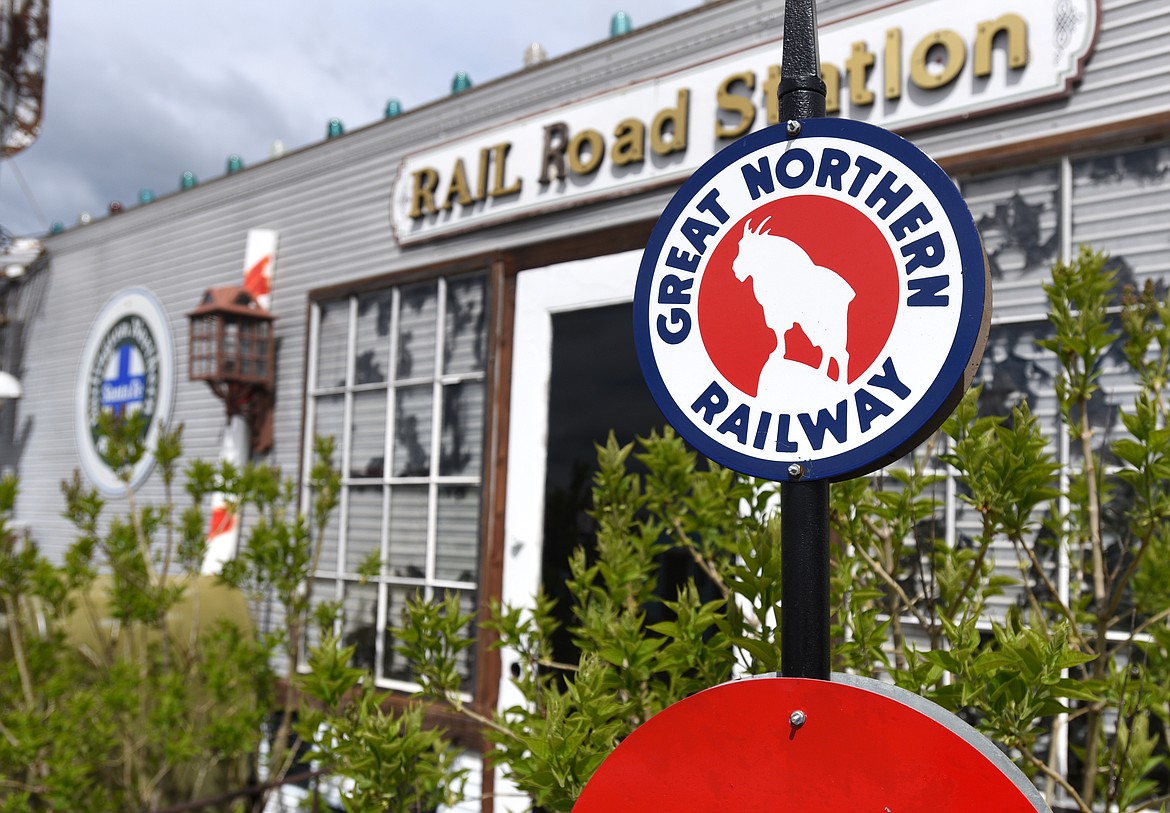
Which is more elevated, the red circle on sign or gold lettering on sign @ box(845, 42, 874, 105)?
gold lettering on sign @ box(845, 42, 874, 105)

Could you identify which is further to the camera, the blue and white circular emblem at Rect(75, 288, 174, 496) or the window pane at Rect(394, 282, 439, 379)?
the blue and white circular emblem at Rect(75, 288, 174, 496)

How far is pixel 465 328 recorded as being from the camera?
196 inches

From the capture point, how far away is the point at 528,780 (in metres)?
1.53

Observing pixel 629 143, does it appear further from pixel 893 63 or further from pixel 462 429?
pixel 462 429

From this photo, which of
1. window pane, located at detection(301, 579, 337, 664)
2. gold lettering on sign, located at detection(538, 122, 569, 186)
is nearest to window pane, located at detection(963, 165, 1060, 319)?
gold lettering on sign, located at detection(538, 122, 569, 186)

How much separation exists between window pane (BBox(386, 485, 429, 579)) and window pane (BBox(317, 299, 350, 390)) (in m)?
0.92

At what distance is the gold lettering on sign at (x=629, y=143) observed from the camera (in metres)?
4.35

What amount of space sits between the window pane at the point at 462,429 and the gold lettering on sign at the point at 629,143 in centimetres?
138

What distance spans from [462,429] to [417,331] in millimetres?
722

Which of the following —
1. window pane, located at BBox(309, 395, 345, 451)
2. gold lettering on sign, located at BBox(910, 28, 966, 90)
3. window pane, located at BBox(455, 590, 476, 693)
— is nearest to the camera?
gold lettering on sign, located at BBox(910, 28, 966, 90)

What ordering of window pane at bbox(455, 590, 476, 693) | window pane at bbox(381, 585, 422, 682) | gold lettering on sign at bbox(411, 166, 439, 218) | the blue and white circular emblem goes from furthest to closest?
the blue and white circular emblem < gold lettering on sign at bbox(411, 166, 439, 218) < window pane at bbox(381, 585, 422, 682) < window pane at bbox(455, 590, 476, 693)

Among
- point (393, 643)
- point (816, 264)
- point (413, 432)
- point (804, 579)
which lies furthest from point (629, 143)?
point (804, 579)

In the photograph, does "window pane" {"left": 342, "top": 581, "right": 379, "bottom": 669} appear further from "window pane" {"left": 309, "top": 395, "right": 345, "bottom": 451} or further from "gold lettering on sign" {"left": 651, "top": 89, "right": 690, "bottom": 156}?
"gold lettering on sign" {"left": 651, "top": 89, "right": 690, "bottom": 156}

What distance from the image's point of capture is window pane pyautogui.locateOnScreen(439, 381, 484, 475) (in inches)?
189
